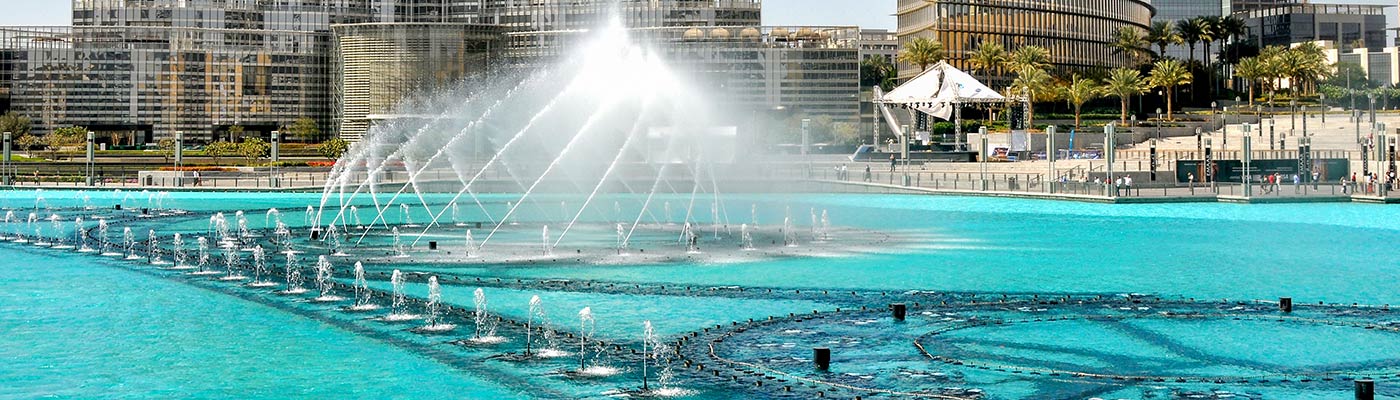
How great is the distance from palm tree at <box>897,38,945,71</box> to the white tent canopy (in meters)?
19.9

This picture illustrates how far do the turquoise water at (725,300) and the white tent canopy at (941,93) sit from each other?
209 feet

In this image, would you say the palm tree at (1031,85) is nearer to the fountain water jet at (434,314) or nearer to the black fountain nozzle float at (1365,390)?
the fountain water jet at (434,314)

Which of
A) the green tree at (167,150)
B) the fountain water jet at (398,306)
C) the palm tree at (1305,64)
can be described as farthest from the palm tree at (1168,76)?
Result: the fountain water jet at (398,306)

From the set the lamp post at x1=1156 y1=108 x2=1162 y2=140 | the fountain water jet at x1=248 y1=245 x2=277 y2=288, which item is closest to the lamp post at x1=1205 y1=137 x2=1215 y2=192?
the lamp post at x1=1156 y1=108 x2=1162 y2=140

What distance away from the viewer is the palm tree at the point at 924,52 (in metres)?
163

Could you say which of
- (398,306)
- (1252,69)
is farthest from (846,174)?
(398,306)

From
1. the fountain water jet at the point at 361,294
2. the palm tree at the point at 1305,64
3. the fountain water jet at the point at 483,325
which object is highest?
the palm tree at the point at 1305,64

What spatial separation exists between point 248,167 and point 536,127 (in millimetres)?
49803

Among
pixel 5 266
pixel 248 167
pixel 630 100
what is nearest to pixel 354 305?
pixel 5 266

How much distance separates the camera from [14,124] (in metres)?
187

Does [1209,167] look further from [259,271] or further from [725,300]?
[259,271]

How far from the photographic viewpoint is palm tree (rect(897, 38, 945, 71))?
16262 cm

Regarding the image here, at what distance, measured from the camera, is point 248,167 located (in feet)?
444

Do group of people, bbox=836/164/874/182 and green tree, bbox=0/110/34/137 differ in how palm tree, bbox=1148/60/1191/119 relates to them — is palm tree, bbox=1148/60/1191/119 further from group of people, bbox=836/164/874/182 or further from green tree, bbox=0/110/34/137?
green tree, bbox=0/110/34/137
